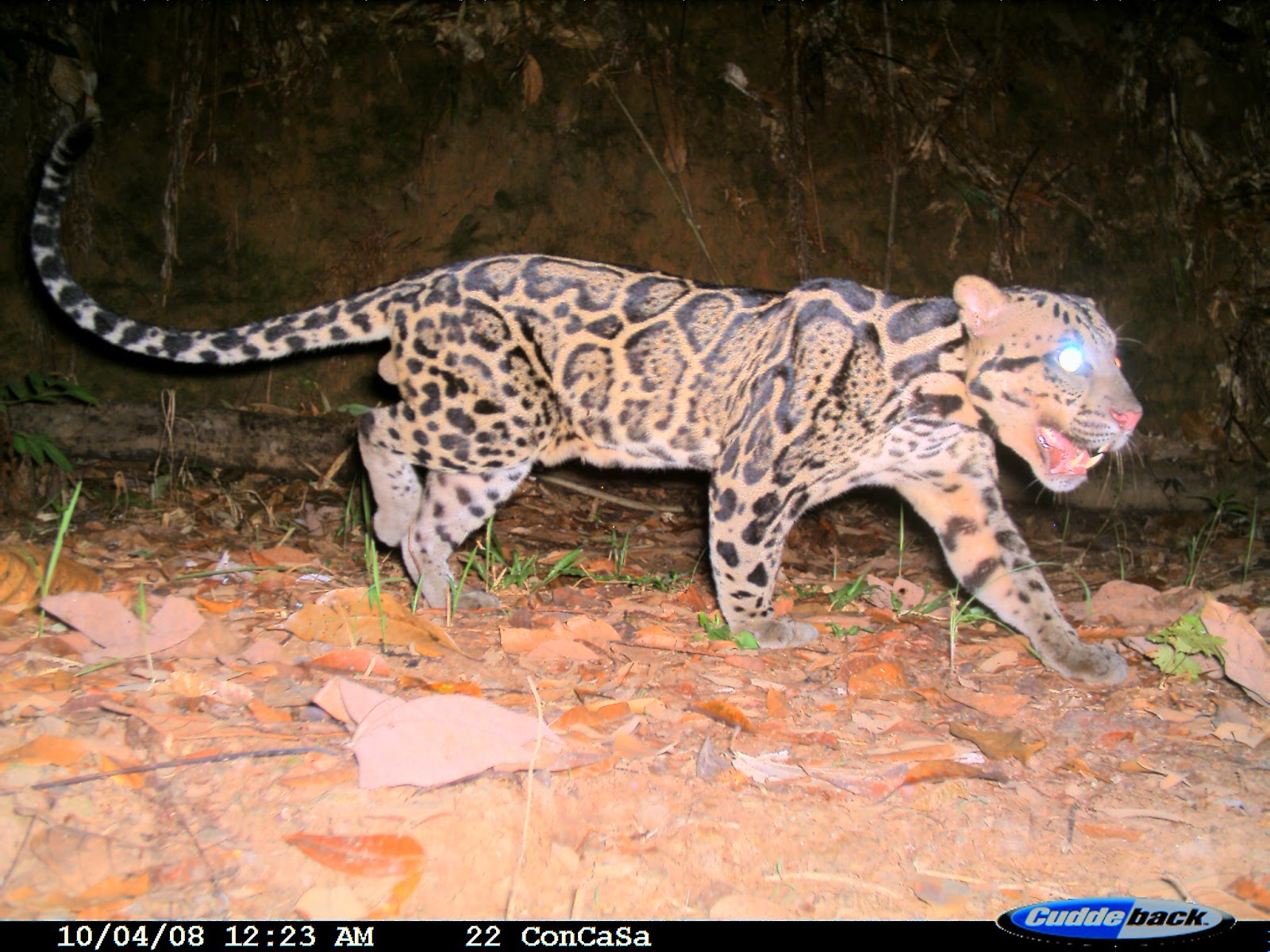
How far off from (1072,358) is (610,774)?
2563 millimetres

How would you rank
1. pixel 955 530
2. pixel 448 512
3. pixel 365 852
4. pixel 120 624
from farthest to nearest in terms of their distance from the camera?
pixel 448 512 < pixel 955 530 < pixel 120 624 < pixel 365 852

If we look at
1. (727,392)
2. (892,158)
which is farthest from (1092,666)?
(892,158)

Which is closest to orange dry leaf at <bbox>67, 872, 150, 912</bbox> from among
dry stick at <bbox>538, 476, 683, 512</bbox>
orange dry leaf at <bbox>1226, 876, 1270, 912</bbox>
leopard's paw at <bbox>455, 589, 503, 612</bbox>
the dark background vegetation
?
leopard's paw at <bbox>455, 589, 503, 612</bbox>

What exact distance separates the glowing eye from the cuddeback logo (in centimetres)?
216

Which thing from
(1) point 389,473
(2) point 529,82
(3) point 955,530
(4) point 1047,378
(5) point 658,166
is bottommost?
(3) point 955,530

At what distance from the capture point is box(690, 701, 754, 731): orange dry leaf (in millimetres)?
3031

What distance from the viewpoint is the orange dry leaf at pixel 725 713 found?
303cm

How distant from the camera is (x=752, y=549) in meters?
4.15

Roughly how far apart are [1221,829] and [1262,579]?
143 inches

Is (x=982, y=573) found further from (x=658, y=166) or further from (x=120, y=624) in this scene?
(x=658, y=166)

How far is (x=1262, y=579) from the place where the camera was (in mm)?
5516

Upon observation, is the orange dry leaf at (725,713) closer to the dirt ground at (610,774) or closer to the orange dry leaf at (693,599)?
the dirt ground at (610,774)

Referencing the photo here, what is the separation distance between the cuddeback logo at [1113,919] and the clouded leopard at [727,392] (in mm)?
1626

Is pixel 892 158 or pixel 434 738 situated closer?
pixel 434 738
